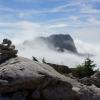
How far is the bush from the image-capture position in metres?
47.8

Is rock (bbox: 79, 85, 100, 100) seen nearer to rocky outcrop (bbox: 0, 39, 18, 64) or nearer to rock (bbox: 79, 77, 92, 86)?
rock (bbox: 79, 77, 92, 86)

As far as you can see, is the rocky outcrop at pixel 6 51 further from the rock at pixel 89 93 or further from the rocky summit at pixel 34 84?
the rock at pixel 89 93

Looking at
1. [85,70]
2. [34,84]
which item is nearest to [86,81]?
[34,84]

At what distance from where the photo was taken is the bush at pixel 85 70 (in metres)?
47.8

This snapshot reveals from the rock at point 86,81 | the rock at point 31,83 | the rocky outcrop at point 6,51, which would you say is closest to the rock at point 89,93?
the rock at point 31,83

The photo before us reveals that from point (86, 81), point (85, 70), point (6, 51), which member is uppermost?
point (85, 70)

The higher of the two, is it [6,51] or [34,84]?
[6,51]

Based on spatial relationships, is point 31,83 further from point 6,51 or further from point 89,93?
point 89,93

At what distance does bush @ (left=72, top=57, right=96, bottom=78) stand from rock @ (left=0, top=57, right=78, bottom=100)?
43.4 ft

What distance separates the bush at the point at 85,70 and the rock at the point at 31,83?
Answer: 520 inches

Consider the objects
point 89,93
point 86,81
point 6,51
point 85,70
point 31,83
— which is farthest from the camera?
point 85,70

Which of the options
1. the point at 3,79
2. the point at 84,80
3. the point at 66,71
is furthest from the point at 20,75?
the point at 66,71

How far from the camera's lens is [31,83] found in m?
32.5

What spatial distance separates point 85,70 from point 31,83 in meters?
17.0
